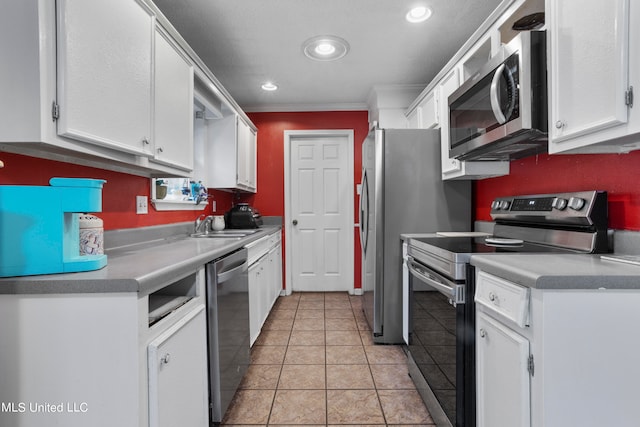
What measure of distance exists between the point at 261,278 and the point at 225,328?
3.40 ft

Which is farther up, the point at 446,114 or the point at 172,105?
the point at 446,114

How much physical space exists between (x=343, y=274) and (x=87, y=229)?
3319mm

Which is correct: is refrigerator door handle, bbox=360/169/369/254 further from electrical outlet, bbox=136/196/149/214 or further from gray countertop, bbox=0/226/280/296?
gray countertop, bbox=0/226/280/296

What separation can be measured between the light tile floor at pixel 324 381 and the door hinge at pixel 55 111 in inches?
61.4

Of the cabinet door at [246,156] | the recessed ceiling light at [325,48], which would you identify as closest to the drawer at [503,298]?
the recessed ceiling light at [325,48]

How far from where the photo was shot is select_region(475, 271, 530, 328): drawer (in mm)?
950

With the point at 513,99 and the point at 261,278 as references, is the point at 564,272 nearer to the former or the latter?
the point at 513,99

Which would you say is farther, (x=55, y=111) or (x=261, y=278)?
(x=261, y=278)

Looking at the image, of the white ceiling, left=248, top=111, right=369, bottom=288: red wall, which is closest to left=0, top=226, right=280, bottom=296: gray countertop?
the white ceiling

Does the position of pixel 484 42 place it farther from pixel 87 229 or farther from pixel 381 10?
pixel 87 229

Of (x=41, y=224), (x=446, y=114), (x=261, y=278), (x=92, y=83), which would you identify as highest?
(x=446, y=114)

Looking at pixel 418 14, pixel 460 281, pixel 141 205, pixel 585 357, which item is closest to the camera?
pixel 585 357

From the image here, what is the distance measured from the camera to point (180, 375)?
1.16 metres

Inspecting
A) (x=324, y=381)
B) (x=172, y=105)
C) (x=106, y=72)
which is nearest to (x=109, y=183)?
(x=172, y=105)
